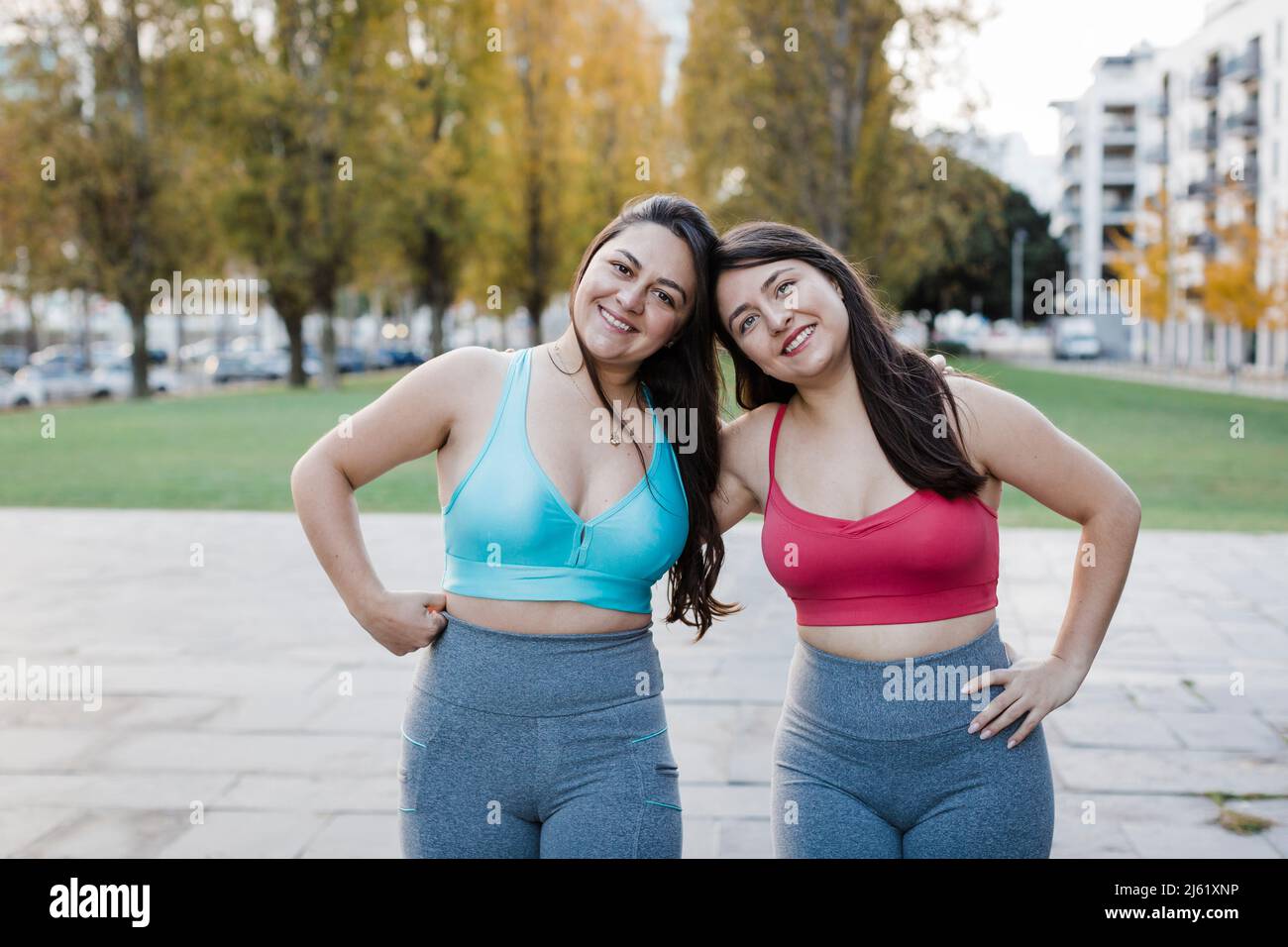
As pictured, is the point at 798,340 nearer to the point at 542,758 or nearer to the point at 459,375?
the point at 459,375

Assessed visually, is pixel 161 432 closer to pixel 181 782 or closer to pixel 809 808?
pixel 181 782

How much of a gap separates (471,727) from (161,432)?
870 inches

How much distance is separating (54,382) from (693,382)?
39482 millimetres

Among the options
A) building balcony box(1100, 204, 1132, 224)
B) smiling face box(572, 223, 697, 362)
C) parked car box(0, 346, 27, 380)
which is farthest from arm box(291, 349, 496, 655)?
building balcony box(1100, 204, 1132, 224)

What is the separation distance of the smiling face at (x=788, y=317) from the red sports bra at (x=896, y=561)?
0.31m

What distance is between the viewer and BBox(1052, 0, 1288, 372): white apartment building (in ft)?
172

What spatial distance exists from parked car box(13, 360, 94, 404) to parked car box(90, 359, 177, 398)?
30 cm

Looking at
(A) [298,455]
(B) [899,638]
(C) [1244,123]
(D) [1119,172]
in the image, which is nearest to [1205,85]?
(C) [1244,123]

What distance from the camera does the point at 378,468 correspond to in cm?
255

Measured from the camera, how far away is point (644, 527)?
2.45 metres

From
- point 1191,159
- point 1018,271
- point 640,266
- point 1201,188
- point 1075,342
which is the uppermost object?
point 1191,159

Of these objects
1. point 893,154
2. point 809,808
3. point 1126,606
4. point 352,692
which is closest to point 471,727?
point 809,808

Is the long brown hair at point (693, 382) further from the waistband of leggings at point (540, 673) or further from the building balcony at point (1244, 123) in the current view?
the building balcony at point (1244, 123)

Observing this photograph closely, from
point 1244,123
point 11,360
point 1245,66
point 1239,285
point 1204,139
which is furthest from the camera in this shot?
point 1204,139
